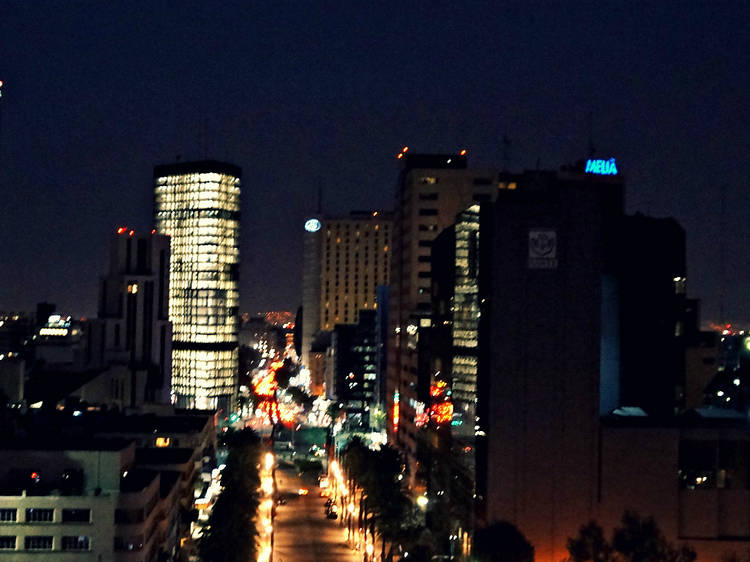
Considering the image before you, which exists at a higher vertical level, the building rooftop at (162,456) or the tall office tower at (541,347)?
the tall office tower at (541,347)

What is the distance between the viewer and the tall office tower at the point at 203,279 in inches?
6280

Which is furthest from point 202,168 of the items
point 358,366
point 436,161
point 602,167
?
point 602,167

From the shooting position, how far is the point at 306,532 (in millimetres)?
71625

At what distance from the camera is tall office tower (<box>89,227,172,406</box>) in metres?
129

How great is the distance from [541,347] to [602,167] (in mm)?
31092

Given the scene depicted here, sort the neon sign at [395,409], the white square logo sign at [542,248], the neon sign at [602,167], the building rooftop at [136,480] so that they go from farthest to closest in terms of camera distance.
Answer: the neon sign at [395,409] < the neon sign at [602,167] < the building rooftop at [136,480] < the white square logo sign at [542,248]

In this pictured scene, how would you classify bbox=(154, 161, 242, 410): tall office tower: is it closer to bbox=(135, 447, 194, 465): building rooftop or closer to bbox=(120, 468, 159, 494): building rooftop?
bbox=(135, 447, 194, 465): building rooftop

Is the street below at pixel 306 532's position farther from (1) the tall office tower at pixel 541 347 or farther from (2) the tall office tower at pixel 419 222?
(1) the tall office tower at pixel 541 347

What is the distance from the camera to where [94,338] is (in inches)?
5089

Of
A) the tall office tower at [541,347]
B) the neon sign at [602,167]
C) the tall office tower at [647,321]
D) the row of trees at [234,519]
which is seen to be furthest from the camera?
the neon sign at [602,167]

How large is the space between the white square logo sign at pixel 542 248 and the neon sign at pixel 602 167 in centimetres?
2942

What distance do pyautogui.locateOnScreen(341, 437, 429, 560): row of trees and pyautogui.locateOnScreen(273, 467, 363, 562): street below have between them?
188cm

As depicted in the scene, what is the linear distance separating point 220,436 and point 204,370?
51527mm

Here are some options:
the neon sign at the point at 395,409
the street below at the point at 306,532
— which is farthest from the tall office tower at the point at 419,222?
the street below at the point at 306,532
